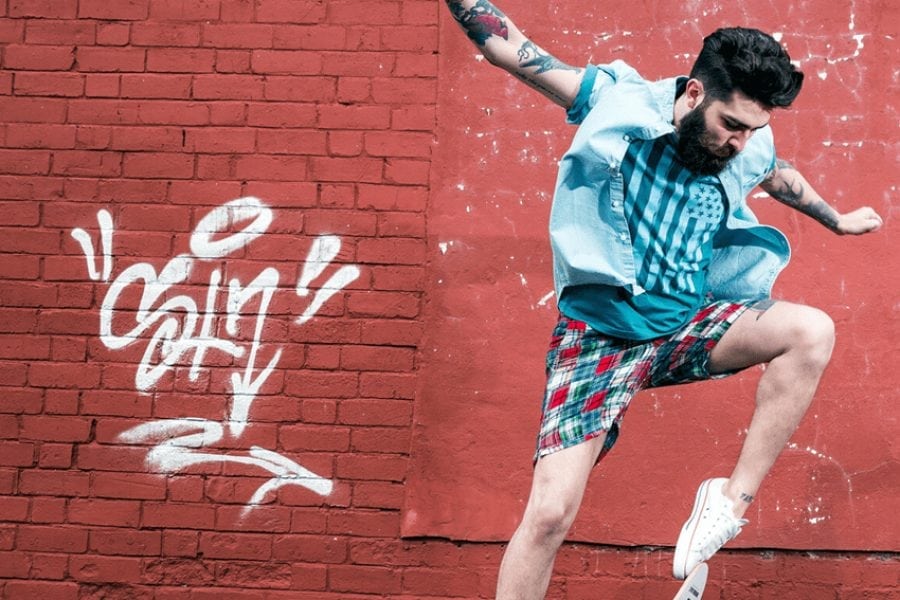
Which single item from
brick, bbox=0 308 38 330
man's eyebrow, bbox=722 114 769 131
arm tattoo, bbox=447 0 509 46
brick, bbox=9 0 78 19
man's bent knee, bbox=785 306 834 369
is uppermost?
brick, bbox=9 0 78 19

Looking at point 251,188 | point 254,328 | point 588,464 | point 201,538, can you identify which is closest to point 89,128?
point 251,188

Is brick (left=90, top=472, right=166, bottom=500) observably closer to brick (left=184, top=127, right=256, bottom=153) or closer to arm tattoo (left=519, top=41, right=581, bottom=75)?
brick (left=184, top=127, right=256, bottom=153)

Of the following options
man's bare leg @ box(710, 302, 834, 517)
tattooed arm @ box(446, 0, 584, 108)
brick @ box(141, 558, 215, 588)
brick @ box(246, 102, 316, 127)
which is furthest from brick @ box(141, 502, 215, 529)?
tattooed arm @ box(446, 0, 584, 108)

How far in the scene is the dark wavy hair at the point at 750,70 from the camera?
3273 millimetres

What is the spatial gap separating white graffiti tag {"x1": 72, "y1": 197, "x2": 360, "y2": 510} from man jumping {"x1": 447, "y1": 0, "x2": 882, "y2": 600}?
1536mm

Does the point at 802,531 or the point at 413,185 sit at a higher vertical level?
the point at 413,185

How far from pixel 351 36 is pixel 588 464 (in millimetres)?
2206

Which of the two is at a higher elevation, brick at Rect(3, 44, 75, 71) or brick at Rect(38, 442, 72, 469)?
brick at Rect(3, 44, 75, 71)

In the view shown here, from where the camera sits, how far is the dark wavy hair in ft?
10.7

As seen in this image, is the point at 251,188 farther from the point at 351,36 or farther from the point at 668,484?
the point at 668,484

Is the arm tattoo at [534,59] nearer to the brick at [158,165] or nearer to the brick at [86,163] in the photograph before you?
the brick at [158,165]

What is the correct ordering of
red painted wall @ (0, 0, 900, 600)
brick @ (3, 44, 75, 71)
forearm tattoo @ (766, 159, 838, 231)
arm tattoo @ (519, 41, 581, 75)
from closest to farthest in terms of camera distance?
1. arm tattoo @ (519, 41, 581, 75)
2. forearm tattoo @ (766, 159, 838, 231)
3. red painted wall @ (0, 0, 900, 600)
4. brick @ (3, 44, 75, 71)

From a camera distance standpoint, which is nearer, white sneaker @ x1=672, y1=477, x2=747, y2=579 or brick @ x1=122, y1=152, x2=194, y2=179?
white sneaker @ x1=672, y1=477, x2=747, y2=579

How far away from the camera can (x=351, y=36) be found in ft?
16.2
